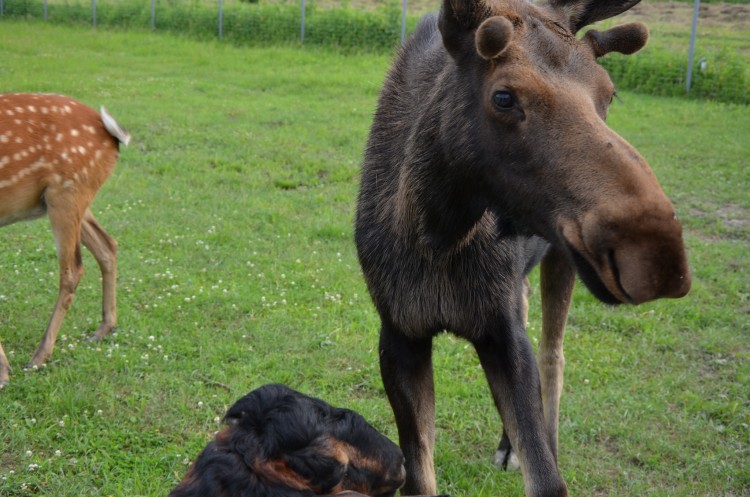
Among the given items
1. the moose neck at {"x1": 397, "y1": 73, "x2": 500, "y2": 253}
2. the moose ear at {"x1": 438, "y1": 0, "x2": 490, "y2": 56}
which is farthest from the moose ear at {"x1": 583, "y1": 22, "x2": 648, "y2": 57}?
the moose neck at {"x1": 397, "y1": 73, "x2": 500, "y2": 253}

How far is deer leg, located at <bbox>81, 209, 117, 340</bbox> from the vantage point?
628 cm

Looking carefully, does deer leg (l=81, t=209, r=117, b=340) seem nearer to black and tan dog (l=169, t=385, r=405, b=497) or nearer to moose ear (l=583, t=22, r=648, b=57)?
black and tan dog (l=169, t=385, r=405, b=497)

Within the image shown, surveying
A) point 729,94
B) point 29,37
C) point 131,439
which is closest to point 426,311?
point 131,439

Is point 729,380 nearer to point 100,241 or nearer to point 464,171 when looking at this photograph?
point 464,171

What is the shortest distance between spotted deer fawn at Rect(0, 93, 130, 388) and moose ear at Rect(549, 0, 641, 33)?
3984 millimetres

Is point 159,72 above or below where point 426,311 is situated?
below

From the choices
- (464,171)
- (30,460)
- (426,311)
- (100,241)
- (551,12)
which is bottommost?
(30,460)

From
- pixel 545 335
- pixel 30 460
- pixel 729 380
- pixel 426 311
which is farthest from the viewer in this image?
pixel 729 380

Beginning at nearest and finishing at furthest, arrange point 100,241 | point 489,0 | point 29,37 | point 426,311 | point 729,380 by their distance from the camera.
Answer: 1. point 489,0
2. point 426,311
3. point 729,380
4. point 100,241
5. point 29,37

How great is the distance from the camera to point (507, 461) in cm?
499

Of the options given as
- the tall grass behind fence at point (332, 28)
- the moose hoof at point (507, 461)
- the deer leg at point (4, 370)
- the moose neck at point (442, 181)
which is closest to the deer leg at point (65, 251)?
the deer leg at point (4, 370)

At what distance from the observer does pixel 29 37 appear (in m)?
20.9

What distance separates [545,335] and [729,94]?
12921 millimetres

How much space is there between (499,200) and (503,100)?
1.31 ft
